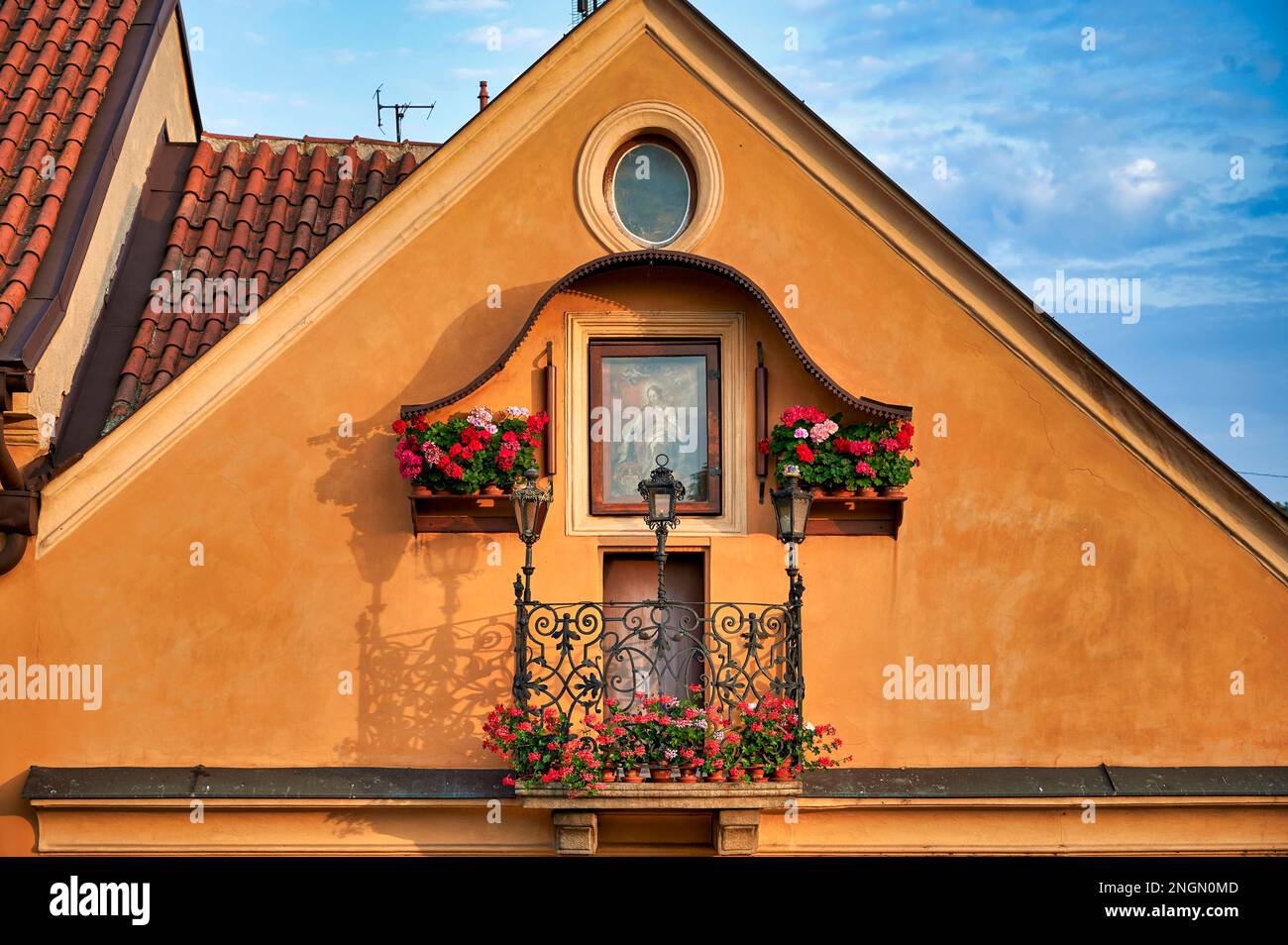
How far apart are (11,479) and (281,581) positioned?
1.87 metres

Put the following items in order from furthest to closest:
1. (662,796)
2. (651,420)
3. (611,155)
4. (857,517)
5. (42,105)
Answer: (42,105) → (611,155) → (651,420) → (857,517) → (662,796)

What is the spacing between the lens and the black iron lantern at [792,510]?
34.6ft

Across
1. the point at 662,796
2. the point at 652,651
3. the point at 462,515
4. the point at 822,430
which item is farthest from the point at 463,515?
the point at 822,430

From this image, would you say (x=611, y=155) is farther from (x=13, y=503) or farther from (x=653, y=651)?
(x=13, y=503)

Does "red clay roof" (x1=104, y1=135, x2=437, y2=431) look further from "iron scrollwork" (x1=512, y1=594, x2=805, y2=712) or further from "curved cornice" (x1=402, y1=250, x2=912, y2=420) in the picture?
"iron scrollwork" (x1=512, y1=594, x2=805, y2=712)

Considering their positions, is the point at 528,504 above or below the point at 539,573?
above

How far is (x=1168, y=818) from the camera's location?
1095cm

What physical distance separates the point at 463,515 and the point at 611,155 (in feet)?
9.14

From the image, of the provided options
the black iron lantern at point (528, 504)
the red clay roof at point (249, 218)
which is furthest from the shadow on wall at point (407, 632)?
the red clay roof at point (249, 218)

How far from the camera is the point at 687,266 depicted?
1110 centimetres

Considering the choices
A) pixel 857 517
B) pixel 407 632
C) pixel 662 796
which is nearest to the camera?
pixel 662 796

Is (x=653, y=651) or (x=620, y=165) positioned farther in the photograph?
(x=620, y=165)

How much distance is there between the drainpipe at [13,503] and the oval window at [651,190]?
4220mm

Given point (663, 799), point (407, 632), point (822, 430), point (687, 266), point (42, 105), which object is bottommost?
point (663, 799)
